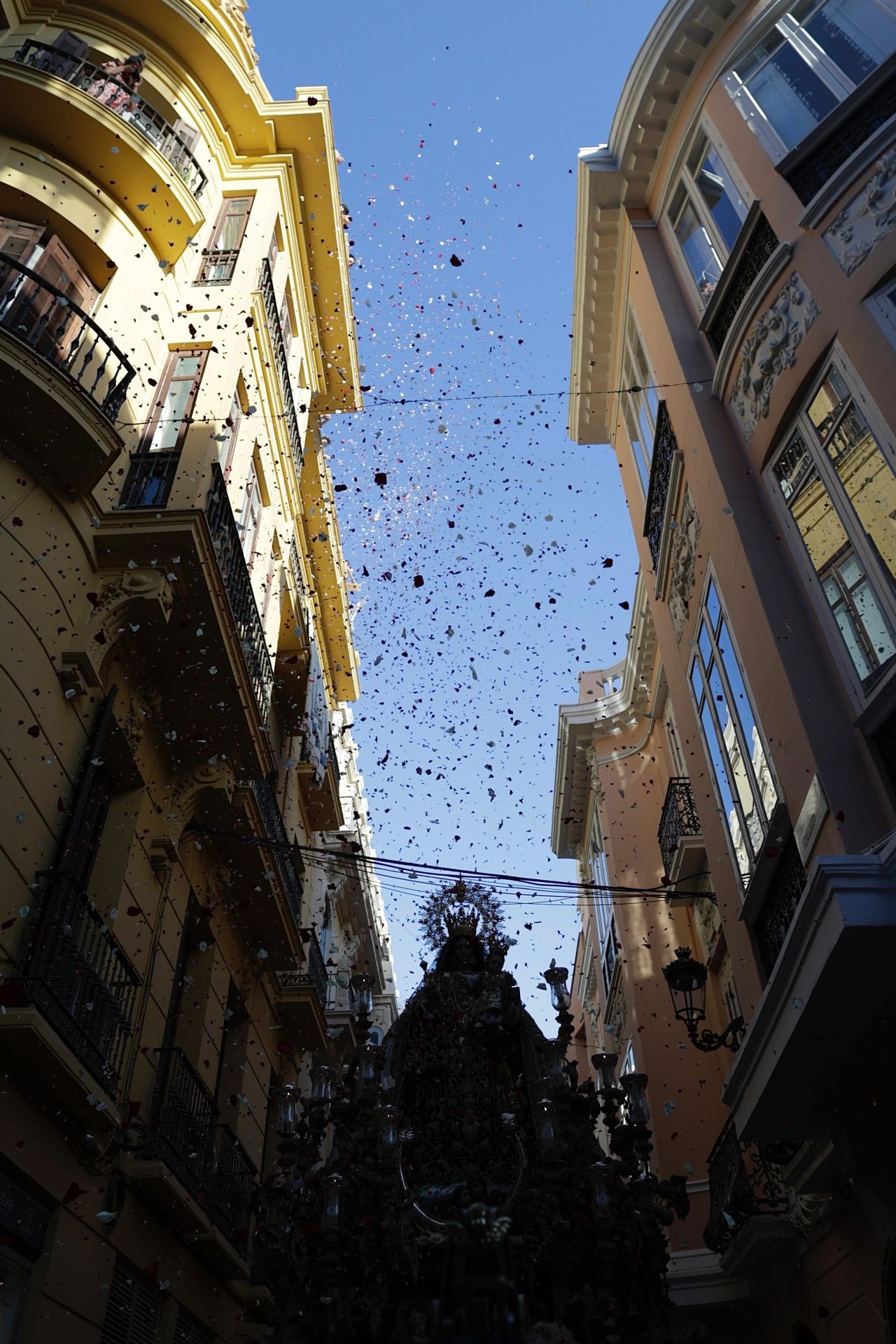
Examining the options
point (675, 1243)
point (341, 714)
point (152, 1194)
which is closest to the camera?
point (152, 1194)

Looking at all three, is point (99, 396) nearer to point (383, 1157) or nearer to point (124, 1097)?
point (124, 1097)

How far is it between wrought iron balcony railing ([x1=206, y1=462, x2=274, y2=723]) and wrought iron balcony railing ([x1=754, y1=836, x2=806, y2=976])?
554 centimetres

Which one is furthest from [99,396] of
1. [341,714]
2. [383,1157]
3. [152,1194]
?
[341,714]

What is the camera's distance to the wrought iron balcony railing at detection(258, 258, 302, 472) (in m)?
13.4

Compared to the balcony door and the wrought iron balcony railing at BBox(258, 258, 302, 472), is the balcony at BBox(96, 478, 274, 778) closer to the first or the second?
the balcony door

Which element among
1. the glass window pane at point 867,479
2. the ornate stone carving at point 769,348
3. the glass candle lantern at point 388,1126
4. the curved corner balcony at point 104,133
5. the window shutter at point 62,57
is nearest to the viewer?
the glass window pane at point 867,479

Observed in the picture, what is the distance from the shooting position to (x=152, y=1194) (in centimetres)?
780

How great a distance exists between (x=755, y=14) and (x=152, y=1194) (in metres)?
13.4

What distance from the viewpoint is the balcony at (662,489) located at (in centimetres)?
1188

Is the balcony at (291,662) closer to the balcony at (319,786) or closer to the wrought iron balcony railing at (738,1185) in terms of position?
the balcony at (319,786)

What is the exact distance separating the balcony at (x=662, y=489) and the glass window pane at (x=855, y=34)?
3974 mm

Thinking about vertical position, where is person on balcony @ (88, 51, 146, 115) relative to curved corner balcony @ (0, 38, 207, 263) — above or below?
above

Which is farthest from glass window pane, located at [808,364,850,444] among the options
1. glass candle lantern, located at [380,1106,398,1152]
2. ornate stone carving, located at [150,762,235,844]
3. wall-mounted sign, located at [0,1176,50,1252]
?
wall-mounted sign, located at [0,1176,50,1252]

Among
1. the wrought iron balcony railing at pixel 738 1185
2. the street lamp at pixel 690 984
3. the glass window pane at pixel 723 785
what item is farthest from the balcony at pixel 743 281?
the wrought iron balcony railing at pixel 738 1185
